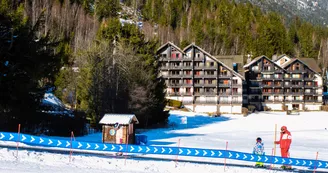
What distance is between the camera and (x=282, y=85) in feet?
305

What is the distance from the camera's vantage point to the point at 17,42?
82.8 ft

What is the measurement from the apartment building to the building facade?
11469 mm

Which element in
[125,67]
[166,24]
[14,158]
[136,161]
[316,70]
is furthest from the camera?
[166,24]

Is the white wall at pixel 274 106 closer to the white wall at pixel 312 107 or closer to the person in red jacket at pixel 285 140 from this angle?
the white wall at pixel 312 107

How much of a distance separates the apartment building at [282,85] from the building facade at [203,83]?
452 inches

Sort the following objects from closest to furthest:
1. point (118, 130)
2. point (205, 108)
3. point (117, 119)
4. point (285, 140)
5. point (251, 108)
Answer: point (285, 140) → point (118, 130) → point (117, 119) → point (205, 108) → point (251, 108)

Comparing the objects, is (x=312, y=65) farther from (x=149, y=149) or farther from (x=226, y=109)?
(x=149, y=149)

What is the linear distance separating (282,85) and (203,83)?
21.6m

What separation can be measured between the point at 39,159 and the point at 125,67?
22.6 metres

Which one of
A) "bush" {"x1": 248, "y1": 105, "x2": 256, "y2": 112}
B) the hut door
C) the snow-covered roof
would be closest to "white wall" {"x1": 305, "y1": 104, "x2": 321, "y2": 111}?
"bush" {"x1": 248, "y1": 105, "x2": 256, "y2": 112}

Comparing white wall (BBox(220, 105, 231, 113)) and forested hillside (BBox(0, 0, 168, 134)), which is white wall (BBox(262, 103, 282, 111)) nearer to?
white wall (BBox(220, 105, 231, 113))

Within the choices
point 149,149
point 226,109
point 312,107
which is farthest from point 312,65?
point 149,149

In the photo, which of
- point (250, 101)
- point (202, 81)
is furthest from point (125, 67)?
point (250, 101)

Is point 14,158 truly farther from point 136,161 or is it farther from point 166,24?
point 166,24
